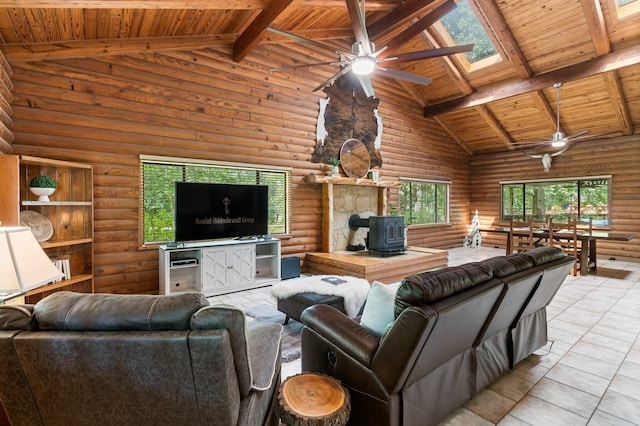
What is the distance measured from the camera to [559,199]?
8.77 metres

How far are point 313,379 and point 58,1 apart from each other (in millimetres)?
3839

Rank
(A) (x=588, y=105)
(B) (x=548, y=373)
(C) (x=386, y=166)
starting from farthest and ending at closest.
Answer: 1. (C) (x=386, y=166)
2. (A) (x=588, y=105)
3. (B) (x=548, y=373)

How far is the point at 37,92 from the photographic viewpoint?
391cm

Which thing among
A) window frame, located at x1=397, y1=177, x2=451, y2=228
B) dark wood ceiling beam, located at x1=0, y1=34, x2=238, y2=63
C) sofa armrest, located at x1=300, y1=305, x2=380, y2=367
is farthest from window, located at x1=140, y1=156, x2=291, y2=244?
window frame, located at x1=397, y1=177, x2=451, y2=228

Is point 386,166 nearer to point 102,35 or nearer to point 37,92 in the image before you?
point 102,35

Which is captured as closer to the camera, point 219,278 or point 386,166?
point 219,278

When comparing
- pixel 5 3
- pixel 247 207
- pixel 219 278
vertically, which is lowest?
pixel 219 278

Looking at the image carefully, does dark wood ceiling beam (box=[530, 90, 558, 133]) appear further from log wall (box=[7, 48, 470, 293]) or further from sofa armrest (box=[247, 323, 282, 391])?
sofa armrest (box=[247, 323, 282, 391])

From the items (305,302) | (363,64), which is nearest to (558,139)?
(363,64)

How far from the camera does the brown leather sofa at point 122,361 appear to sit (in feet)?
3.62

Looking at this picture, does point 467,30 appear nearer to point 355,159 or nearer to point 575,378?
point 355,159

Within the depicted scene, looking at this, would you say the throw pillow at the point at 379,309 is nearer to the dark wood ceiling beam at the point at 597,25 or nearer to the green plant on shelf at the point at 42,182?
the green plant on shelf at the point at 42,182

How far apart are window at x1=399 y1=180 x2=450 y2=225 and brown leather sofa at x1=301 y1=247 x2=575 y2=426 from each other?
612 cm

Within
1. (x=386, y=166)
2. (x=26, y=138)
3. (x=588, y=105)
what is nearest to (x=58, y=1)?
(x=26, y=138)
